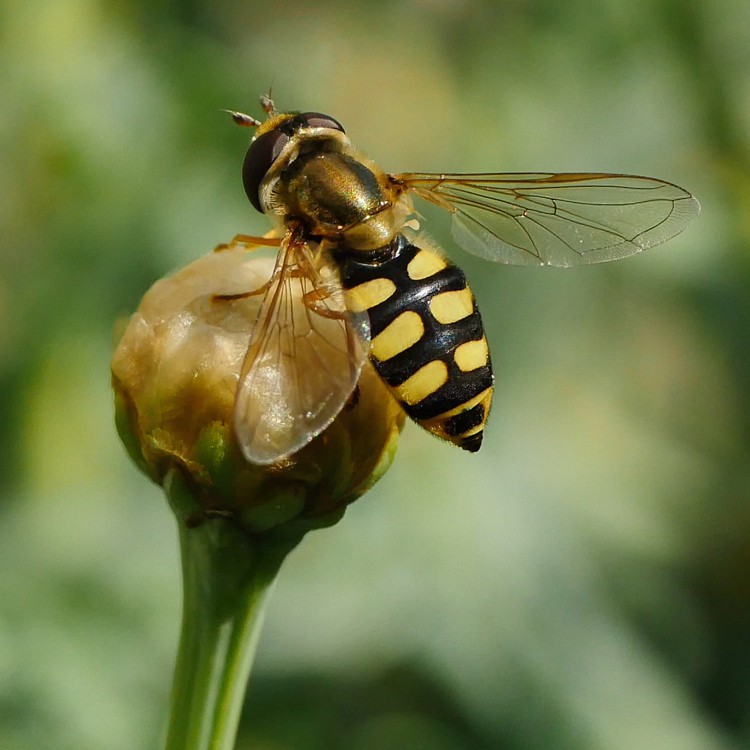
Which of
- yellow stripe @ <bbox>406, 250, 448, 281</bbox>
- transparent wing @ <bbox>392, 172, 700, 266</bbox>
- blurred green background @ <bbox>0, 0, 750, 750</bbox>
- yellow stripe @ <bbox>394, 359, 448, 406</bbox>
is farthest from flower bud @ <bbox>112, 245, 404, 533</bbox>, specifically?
blurred green background @ <bbox>0, 0, 750, 750</bbox>

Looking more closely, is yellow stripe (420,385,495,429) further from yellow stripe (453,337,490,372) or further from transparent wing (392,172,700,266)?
transparent wing (392,172,700,266)

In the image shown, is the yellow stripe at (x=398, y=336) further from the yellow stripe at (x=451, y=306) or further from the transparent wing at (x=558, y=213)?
the transparent wing at (x=558, y=213)

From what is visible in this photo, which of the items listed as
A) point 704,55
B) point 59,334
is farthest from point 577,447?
point 59,334

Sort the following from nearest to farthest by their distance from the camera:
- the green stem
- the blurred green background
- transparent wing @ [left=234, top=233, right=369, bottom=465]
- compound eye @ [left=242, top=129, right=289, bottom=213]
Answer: transparent wing @ [left=234, top=233, right=369, bottom=465], the green stem, compound eye @ [left=242, top=129, right=289, bottom=213], the blurred green background

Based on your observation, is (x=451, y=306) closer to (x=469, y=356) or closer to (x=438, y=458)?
(x=469, y=356)

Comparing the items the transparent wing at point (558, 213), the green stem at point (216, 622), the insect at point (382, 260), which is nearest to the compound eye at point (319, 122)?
the insect at point (382, 260)

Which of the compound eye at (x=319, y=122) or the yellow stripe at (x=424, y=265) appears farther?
the compound eye at (x=319, y=122)

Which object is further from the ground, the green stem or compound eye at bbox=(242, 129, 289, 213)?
compound eye at bbox=(242, 129, 289, 213)

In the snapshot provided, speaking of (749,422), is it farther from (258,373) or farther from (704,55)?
(258,373)
